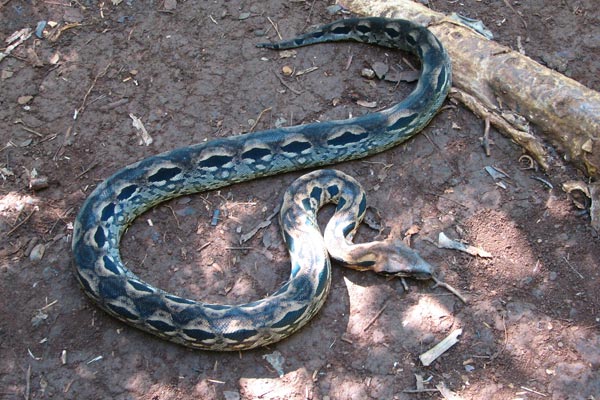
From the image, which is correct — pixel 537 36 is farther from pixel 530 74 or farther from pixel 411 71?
pixel 411 71

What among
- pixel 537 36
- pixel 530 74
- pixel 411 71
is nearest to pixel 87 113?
pixel 411 71

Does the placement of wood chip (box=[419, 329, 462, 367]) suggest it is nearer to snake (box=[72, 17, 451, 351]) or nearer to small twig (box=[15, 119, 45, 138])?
snake (box=[72, 17, 451, 351])

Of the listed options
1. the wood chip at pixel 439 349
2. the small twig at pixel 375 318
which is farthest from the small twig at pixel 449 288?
the small twig at pixel 375 318

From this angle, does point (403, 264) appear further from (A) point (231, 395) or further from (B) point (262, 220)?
(A) point (231, 395)

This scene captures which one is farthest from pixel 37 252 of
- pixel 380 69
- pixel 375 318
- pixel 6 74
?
pixel 380 69

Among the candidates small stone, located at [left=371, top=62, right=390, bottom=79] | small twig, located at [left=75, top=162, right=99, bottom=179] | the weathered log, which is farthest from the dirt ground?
the weathered log
